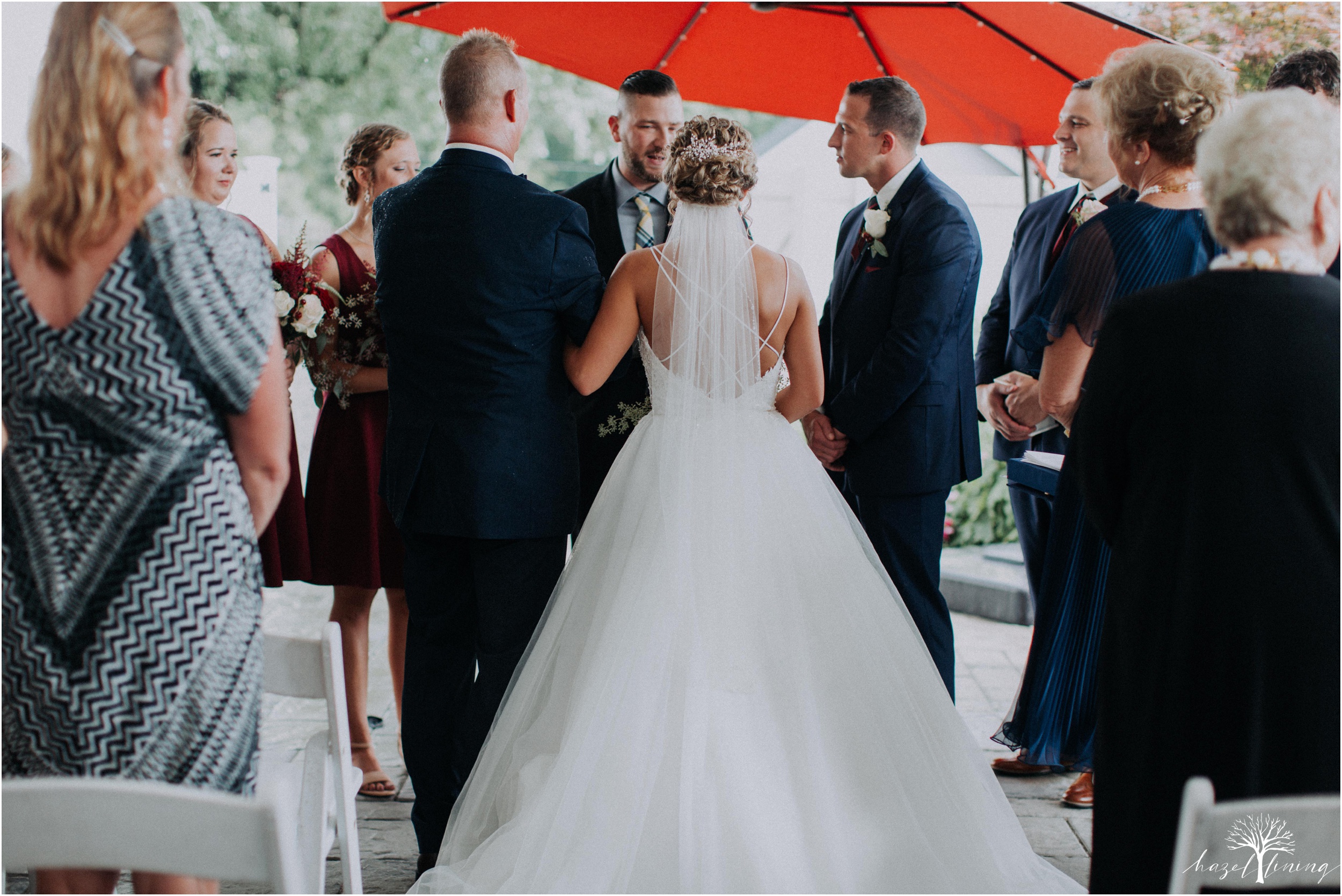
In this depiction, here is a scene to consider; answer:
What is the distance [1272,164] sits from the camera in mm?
1481

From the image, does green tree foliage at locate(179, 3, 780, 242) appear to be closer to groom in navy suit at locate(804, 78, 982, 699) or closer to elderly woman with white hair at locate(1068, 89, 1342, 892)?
groom in navy suit at locate(804, 78, 982, 699)

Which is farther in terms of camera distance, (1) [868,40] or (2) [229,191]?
(1) [868,40]

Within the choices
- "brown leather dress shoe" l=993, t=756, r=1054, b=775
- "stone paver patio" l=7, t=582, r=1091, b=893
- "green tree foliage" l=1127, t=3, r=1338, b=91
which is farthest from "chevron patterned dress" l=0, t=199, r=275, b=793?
"green tree foliage" l=1127, t=3, r=1338, b=91

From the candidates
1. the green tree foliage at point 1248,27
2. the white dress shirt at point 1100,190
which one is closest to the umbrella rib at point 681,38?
the white dress shirt at point 1100,190

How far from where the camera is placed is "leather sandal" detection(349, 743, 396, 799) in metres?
2.96

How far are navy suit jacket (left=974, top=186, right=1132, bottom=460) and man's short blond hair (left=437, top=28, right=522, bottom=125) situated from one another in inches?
70.9

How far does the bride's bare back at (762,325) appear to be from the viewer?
2441 millimetres

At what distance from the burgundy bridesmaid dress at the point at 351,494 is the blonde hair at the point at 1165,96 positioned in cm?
200

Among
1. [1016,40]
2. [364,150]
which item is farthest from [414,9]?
[1016,40]

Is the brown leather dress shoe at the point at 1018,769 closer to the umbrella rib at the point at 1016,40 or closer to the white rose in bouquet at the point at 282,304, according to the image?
the umbrella rib at the point at 1016,40

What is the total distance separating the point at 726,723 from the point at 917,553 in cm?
115

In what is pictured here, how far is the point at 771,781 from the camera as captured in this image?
7.14ft

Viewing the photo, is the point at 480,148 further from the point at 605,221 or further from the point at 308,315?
the point at 605,221

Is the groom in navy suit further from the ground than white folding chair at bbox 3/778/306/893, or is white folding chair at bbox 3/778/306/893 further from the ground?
the groom in navy suit
